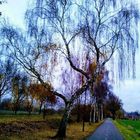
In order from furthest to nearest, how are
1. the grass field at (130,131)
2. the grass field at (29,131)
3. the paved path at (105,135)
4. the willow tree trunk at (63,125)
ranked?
the grass field at (130,131), the paved path at (105,135), the willow tree trunk at (63,125), the grass field at (29,131)

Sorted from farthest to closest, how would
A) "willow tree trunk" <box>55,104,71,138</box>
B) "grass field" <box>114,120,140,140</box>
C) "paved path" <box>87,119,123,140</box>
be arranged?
"grass field" <box>114,120,140,140</box>
"paved path" <box>87,119,123,140</box>
"willow tree trunk" <box>55,104,71,138</box>

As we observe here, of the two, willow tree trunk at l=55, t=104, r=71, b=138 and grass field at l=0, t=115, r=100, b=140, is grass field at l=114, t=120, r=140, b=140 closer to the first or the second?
grass field at l=0, t=115, r=100, b=140

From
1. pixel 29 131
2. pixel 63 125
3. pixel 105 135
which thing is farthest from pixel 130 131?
pixel 63 125

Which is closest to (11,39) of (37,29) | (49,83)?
(37,29)

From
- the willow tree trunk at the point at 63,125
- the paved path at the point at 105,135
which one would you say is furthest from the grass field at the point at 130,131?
the willow tree trunk at the point at 63,125

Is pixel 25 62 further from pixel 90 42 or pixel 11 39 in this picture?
pixel 90 42

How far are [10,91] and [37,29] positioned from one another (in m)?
55.7

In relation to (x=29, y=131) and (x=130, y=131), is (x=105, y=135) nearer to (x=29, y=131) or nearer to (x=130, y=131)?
(x=29, y=131)

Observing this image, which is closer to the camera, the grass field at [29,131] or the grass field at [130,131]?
the grass field at [29,131]

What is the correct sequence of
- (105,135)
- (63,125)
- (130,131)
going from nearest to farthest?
(63,125) → (105,135) → (130,131)

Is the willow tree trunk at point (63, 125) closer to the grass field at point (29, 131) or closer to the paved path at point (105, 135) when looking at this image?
the grass field at point (29, 131)

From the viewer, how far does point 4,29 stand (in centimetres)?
2600

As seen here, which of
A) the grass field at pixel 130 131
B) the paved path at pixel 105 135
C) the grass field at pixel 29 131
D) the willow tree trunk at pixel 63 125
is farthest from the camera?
the grass field at pixel 130 131

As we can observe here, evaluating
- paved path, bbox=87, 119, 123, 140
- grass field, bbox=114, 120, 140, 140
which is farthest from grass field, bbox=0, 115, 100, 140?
grass field, bbox=114, 120, 140, 140
